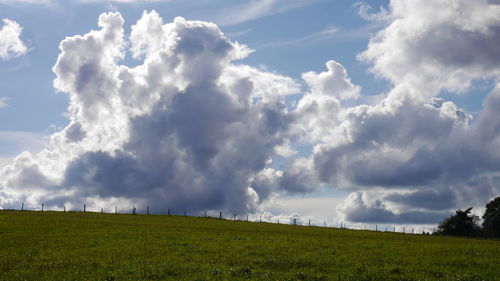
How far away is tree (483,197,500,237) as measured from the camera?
131375 mm

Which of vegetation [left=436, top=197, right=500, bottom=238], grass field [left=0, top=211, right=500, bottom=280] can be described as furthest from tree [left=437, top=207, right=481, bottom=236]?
grass field [left=0, top=211, right=500, bottom=280]

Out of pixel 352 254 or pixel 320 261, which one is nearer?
pixel 320 261

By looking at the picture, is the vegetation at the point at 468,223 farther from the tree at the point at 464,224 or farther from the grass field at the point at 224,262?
the grass field at the point at 224,262

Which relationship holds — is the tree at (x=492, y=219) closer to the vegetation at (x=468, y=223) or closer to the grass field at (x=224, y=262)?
the vegetation at (x=468, y=223)

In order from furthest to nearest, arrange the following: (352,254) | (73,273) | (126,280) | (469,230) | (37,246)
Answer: (469,230) < (37,246) < (352,254) < (73,273) < (126,280)

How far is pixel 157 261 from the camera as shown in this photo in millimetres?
32438

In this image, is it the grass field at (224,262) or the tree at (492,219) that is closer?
the grass field at (224,262)

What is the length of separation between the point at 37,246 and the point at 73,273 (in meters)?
18.1

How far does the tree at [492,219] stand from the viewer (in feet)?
431

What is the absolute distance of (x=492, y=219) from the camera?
13238 centimetres

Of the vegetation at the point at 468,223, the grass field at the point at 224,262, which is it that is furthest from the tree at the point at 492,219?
the grass field at the point at 224,262

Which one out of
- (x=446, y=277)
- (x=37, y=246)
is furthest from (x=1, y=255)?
(x=446, y=277)

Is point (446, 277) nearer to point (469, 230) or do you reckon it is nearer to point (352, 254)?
point (352, 254)

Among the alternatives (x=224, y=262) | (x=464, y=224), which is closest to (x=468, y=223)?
(x=464, y=224)
